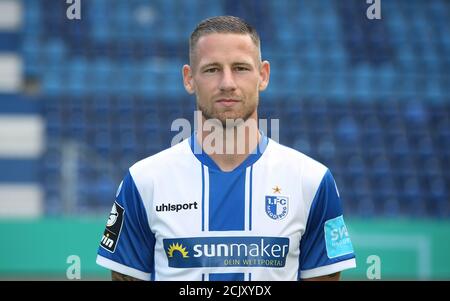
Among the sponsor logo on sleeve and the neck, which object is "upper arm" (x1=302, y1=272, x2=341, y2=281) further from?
the sponsor logo on sleeve

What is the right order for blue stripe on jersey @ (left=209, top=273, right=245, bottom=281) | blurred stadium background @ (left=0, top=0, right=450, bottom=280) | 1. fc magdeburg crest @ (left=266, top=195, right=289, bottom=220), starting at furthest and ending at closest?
blurred stadium background @ (left=0, top=0, right=450, bottom=280), 1. fc magdeburg crest @ (left=266, top=195, right=289, bottom=220), blue stripe on jersey @ (left=209, top=273, right=245, bottom=281)

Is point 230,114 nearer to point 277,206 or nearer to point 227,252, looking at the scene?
point 277,206

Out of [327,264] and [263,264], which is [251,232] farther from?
[327,264]

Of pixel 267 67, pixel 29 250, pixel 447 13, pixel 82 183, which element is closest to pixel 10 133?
pixel 82 183

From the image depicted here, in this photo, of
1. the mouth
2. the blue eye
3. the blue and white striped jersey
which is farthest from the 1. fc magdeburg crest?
the blue eye

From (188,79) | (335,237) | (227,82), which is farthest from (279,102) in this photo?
(227,82)

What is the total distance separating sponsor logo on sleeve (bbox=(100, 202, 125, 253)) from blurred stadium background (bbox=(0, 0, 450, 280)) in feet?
23.0

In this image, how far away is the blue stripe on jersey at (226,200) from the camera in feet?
9.28

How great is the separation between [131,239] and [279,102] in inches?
362

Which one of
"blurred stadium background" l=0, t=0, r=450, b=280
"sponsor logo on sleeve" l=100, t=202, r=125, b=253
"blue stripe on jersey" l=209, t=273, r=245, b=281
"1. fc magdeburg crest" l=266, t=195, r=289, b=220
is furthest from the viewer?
"blurred stadium background" l=0, t=0, r=450, b=280

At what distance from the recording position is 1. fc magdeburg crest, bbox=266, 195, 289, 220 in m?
2.84

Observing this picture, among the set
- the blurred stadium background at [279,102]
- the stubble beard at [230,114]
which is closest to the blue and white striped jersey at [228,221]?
the stubble beard at [230,114]

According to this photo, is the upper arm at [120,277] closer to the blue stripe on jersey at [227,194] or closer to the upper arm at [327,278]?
the blue stripe on jersey at [227,194]

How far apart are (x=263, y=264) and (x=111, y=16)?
35.2 ft
